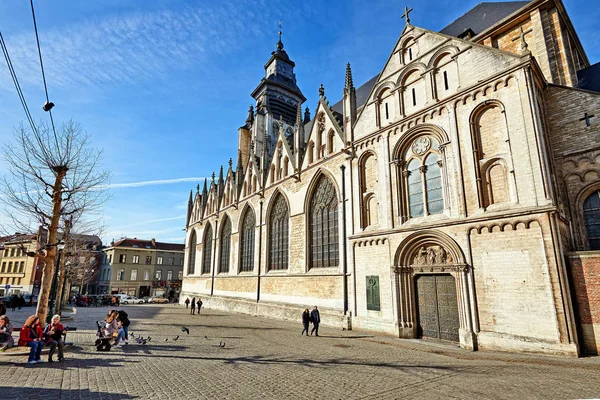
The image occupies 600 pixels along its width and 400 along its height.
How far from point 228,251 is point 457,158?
23.0 meters

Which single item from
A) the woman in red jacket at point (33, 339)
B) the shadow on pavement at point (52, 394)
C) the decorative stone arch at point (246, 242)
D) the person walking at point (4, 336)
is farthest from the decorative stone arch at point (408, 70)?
the person walking at point (4, 336)

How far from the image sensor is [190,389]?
5883 millimetres

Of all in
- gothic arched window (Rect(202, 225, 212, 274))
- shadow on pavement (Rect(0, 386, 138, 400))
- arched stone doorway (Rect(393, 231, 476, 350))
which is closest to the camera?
shadow on pavement (Rect(0, 386, 138, 400))

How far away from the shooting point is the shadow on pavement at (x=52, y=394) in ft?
17.5

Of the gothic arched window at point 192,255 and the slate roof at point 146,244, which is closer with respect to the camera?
the gothic arched window at point 192,255

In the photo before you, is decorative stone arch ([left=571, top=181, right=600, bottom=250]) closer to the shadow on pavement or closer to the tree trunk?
the shadow on pavement

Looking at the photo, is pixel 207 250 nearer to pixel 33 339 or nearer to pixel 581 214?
pixel 33 339

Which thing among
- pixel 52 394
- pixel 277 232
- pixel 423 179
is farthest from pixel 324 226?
pixel 52 394

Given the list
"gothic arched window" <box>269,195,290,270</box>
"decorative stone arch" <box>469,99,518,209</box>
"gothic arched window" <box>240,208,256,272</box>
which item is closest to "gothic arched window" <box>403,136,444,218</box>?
"decorative stone arch" <box>469,99,518,209</box>

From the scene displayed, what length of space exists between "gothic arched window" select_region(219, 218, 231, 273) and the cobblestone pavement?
62.5 ft

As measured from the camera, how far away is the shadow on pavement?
5349mm

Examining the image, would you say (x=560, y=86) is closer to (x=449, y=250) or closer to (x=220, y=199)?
(x=449, y=250)

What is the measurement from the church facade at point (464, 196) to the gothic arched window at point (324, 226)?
10 cm

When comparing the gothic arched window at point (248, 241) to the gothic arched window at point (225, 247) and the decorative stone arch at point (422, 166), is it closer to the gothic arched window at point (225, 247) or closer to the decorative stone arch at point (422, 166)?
the gothic arched window at point (225, 247)
